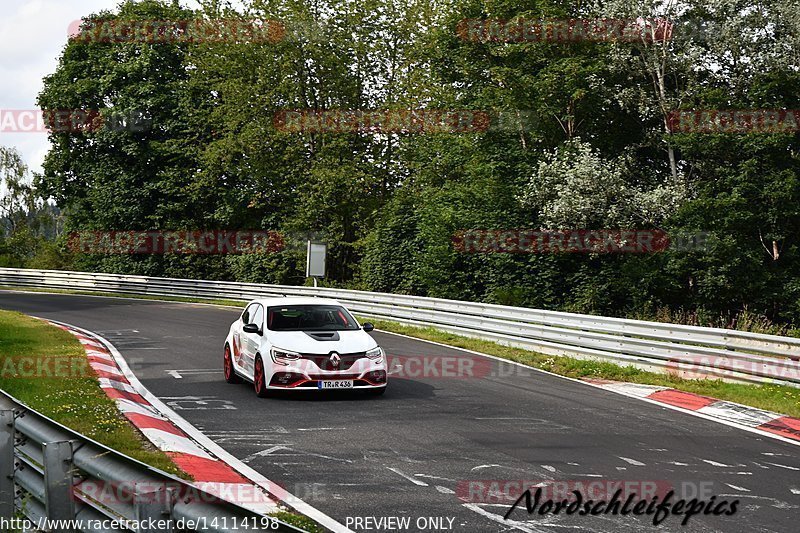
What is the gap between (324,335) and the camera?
12.9 m

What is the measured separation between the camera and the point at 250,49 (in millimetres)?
41531

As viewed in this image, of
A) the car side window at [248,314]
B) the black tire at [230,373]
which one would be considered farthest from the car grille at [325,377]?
the car side window at [248,314]

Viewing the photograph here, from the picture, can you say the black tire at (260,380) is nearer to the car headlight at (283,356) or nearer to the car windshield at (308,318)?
the car headlight at (283,356)

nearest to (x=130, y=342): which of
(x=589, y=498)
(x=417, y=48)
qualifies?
(x=589, y=498)

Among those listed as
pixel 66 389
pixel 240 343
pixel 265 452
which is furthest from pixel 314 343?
pixel 265 452

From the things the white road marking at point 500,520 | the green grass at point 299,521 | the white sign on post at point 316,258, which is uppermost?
the white sign on post at point 316,258

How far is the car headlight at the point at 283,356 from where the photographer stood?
12.3 m

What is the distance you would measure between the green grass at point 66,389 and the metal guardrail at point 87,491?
1.89m

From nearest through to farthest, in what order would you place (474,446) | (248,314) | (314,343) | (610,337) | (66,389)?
(474,446)
(66,389)
(314,343)
(248,314)
(610,337)

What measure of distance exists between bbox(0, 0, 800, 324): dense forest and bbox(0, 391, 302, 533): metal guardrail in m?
19.8

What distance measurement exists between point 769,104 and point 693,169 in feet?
11.3

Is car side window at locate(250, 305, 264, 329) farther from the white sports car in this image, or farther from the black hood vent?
the black hood vent

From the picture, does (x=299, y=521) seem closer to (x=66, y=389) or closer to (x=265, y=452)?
(x=265, y=452)

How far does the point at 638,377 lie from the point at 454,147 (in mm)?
22226
